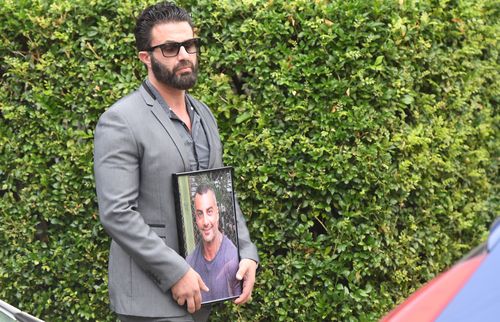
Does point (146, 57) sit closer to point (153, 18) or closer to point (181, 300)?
point (153, 18)

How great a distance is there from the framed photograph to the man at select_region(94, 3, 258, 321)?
5 centimetres

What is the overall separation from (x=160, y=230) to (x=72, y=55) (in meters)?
2.40

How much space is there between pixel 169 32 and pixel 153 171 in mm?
626

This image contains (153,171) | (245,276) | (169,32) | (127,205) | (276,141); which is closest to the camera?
(127,205)

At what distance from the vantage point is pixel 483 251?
2.92 m

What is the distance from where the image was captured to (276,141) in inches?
247

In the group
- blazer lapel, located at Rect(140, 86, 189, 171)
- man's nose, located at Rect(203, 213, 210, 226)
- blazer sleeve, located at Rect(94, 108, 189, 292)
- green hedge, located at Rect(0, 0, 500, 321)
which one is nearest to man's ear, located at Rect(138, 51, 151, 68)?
blazer lapel, located at Rect(140, 86, 189, 171)

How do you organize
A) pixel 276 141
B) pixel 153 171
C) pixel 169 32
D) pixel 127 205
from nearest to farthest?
pixel 127 205
pixel 153 171
pixel 169 32
pixel 276 141

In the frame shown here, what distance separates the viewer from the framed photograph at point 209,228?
14.4ft

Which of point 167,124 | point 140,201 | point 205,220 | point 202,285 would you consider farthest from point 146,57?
point 202,285

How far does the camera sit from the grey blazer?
427cm

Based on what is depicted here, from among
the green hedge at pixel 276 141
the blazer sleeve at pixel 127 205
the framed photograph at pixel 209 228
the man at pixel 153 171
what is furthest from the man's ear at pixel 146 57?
the green hedge at pixel 276 141

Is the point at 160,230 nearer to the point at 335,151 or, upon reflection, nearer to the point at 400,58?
the point at 335,151

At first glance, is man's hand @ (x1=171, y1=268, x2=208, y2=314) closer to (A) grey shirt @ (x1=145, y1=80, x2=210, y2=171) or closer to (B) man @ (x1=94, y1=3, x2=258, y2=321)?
(B) man @ (x1=94, y1=3, x2=258, y2=321)
